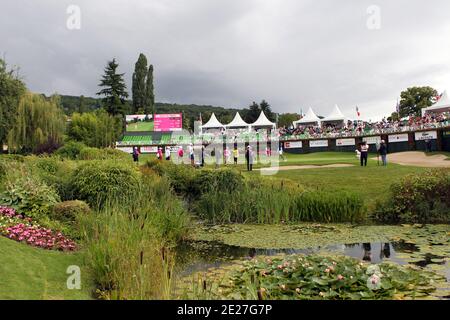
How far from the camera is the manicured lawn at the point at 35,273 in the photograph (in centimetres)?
573

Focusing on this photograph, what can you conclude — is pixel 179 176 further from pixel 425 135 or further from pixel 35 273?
pixel 425 135

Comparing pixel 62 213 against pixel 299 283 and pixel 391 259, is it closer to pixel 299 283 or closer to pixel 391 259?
pixel 299 283

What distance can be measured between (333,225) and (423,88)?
279 feet

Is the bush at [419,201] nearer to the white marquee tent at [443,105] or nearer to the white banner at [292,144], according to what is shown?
the white banner at [292,144]

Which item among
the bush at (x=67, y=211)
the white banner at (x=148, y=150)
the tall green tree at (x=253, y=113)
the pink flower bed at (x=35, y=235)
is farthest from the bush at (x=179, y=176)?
the tall green tree at (x=253, y=113)

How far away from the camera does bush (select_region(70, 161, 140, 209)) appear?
12.5 metres

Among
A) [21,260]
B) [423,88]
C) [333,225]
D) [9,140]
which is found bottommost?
[333,225]

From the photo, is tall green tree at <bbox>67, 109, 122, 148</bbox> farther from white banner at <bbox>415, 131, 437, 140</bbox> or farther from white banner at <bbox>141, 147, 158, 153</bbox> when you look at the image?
white banner at <bbox>415, 131, 437, 140</bbox>

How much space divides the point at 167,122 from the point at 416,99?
177 ft

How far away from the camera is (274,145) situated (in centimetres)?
5059

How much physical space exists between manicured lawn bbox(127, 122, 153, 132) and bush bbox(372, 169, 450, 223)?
5998 cm

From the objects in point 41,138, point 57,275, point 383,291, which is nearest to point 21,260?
point 57,275

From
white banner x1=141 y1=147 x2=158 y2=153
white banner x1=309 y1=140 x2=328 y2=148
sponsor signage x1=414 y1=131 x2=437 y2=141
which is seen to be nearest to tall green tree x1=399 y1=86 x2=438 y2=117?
white banner x1=309 y1=140 x2=328 y2=148
